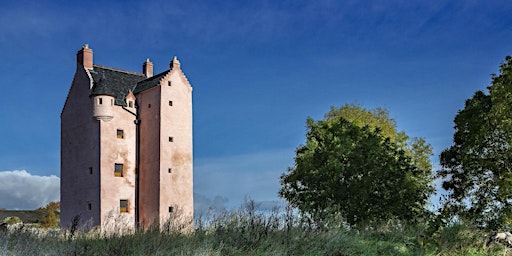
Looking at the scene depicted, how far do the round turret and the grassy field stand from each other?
18248mm

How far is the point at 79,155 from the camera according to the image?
1212 inches

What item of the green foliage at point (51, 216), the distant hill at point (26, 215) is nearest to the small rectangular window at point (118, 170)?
the green foliage at point (51, 216)

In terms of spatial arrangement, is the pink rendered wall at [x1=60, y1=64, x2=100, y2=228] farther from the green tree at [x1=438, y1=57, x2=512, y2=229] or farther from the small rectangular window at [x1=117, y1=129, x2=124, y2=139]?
the green tree at [x1=438, y1=57, x2=512, y2=229]

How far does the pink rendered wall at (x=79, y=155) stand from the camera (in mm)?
29500

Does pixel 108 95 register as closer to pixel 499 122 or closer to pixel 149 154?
pixel 149 154

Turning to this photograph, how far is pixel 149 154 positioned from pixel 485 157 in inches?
739

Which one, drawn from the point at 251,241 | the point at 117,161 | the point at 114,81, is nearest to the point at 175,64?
the point at 114,81

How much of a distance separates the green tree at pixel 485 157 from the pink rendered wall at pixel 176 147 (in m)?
15.7

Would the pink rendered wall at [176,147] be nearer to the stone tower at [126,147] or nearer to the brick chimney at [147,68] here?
the stone tower at [126,147]

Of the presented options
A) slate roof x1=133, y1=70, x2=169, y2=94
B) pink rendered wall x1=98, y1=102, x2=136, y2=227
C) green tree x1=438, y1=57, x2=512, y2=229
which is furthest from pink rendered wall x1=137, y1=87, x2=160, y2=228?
green tree x1=438, y1=57, x2=512, y2=229

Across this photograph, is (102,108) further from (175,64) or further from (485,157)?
(485,157)

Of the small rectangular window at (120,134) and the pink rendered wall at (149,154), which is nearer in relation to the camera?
the pink rendered wall at (149,154)

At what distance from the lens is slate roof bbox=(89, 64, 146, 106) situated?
98.4 feet

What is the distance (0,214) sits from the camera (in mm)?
39594
